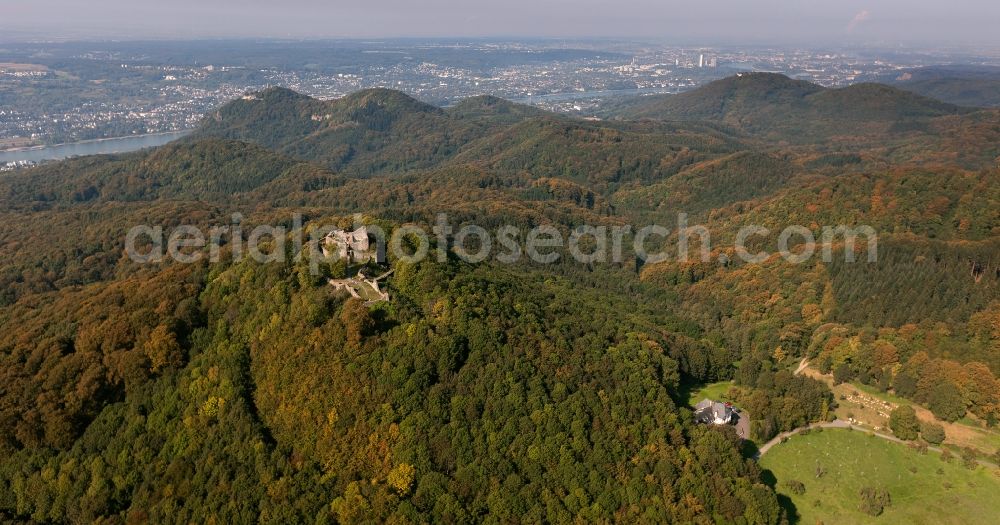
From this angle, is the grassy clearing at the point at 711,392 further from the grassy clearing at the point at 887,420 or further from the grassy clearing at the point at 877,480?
the grassy clearing at the point at 887,420

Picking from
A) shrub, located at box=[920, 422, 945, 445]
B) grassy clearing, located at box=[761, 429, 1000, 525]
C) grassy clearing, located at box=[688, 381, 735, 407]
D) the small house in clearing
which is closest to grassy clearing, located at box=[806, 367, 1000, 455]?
shrub, located at box=[920, 422, 945, 445]

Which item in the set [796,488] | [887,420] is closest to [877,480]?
[796,488]

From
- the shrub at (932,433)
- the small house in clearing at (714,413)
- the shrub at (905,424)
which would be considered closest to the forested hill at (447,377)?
the small house in clearing at (714,413)

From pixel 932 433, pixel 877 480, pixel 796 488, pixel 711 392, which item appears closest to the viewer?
pixel 796 488

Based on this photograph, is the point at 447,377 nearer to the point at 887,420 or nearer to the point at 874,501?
the point at 874,501

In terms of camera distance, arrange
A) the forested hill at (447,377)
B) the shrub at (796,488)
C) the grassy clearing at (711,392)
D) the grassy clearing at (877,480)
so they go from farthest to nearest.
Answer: the grassy clearing at (711,392) < the shrub at (796,488) < the grassy clearing at (877,480) < the forested hill at (447,377)

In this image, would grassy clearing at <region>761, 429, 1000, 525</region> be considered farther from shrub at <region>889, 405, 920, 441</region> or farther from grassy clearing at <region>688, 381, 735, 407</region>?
grassy clearing at <region>688, 381, 735, 407</region>
